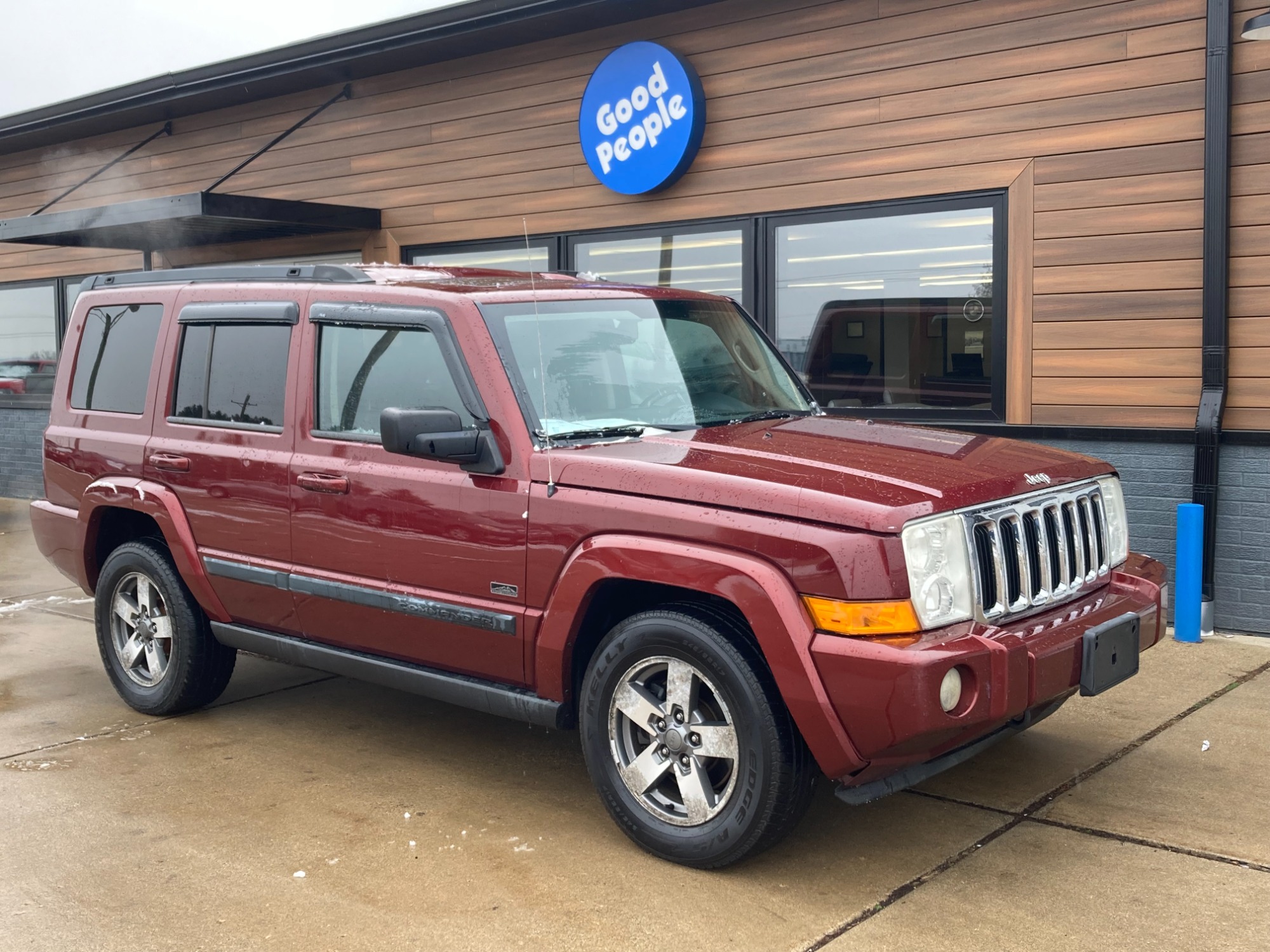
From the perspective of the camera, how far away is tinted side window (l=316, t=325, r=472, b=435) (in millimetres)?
4496

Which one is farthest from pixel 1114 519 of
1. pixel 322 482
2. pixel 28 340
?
pixel 28 340

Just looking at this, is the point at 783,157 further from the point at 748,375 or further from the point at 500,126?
the point at 748,375

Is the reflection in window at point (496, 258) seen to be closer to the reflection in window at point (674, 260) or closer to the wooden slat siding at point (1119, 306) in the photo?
the reflection in window at point (674, 260)

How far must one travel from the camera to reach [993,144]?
25.5 feet

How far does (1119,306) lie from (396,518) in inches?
192

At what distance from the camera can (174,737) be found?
5.30 m

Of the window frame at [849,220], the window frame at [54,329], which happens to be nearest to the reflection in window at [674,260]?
the window frame at [849,220]

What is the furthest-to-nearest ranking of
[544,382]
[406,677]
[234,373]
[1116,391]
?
[1116,391] < [234,373] < [406,677] < [544,382]

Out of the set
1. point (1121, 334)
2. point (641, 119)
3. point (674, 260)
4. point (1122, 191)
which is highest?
point (641, 119)

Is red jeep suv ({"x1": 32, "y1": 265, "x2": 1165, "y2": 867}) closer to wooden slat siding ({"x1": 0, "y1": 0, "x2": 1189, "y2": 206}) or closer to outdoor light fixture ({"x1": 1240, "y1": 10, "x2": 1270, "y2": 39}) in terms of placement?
outdoor light fixture ({"x1": 1240, "y1": 10, "x2": 1270, "y2": 39})

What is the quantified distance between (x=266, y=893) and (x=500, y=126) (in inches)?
309

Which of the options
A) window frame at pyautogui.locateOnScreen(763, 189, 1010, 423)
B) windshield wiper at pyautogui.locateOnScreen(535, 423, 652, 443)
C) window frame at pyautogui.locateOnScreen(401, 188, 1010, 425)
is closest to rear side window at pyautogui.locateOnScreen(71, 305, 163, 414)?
windshield wiper at pyautogui.locateOnScreen(535, 423, 652, 443)

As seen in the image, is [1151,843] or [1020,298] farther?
[1020,298]

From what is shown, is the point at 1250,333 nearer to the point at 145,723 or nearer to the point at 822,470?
the point at 822,470
